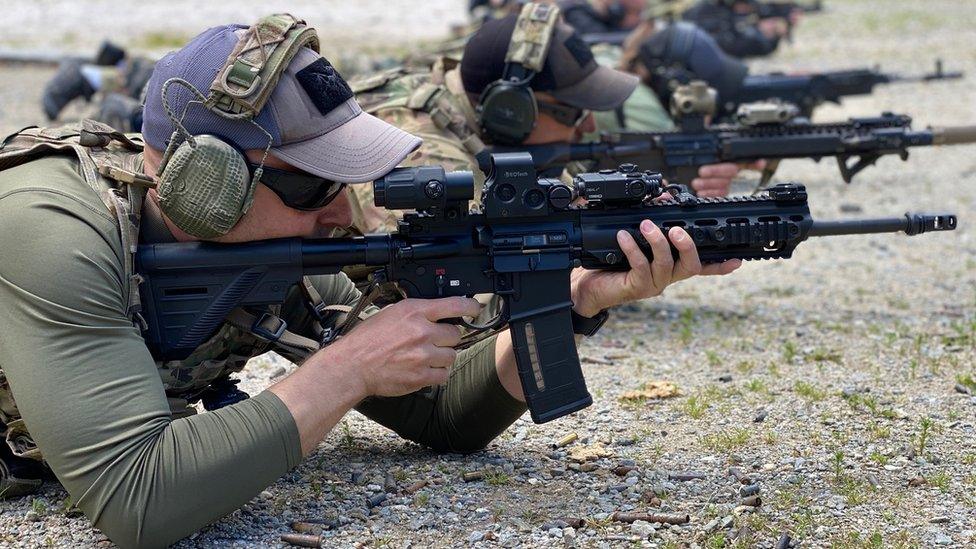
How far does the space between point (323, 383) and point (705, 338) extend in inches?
138

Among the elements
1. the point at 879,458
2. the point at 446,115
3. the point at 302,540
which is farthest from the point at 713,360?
the point at 302,540

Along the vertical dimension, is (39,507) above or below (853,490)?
above

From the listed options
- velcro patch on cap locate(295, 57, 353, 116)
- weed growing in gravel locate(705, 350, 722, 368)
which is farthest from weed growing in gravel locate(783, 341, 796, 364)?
velcro patch on cap locate(295, 57, 353, 116)

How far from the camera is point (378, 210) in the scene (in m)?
5.32

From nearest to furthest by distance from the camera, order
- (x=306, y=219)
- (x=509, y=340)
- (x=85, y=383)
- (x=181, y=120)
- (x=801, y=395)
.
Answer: (x=85, y=383), (x=181, y=120), (x=306, y=219), (x=509, y=340), (x=801, y=395)

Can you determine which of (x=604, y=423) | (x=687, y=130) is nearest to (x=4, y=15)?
(x=687, y=130)

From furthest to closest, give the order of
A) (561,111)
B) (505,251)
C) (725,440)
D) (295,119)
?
(561,111) < (725,440) < (505,251) < (295,119)

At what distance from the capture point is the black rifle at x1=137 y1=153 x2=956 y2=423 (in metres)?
3.36

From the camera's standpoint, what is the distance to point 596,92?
6.12 meters

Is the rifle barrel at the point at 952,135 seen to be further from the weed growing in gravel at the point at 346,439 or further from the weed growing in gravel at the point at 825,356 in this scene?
the weed growing in gravel at the point at 346,439

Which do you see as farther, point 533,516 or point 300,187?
point 533,516

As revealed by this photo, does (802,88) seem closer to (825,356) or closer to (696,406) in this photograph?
(825,356)

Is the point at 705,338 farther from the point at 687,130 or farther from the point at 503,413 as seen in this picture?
the point at 503,413

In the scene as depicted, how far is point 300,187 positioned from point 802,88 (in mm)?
7866
